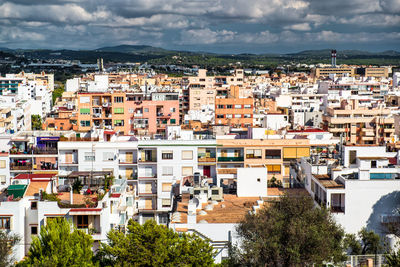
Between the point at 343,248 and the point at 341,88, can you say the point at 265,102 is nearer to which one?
the point at 341,88

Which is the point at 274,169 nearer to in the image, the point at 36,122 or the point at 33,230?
the point at 33,230

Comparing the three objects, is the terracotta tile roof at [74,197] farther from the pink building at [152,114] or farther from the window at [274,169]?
the pink building at [152,114]

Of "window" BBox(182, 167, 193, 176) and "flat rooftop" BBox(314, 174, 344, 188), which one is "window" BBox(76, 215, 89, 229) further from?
"window" BBox(182, 167, 193, 176)

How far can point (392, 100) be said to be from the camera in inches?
3563

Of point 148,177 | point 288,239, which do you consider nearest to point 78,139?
point 148,177

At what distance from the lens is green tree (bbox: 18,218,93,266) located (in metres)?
21.1

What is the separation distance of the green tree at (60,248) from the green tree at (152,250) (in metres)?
0.89

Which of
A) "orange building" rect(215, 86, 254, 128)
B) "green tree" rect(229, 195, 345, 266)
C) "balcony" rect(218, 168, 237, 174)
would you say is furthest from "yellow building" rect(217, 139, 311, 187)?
"orange building" rect(215, 86, 254, 128)

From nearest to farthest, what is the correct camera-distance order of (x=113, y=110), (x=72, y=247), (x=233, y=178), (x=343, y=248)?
(x=72, y=247) < (x=343, y=248) < (x=233, y=178) < (x=113, y=110)

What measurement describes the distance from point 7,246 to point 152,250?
19.9 feet

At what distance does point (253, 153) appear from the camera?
1564 inches

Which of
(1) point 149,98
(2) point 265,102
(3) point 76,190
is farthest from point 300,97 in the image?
(3) point 76,190

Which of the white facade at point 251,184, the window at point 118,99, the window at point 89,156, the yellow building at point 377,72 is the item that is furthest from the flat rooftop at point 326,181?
the yellow building at point 377,72

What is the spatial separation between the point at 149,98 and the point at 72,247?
41.5m
